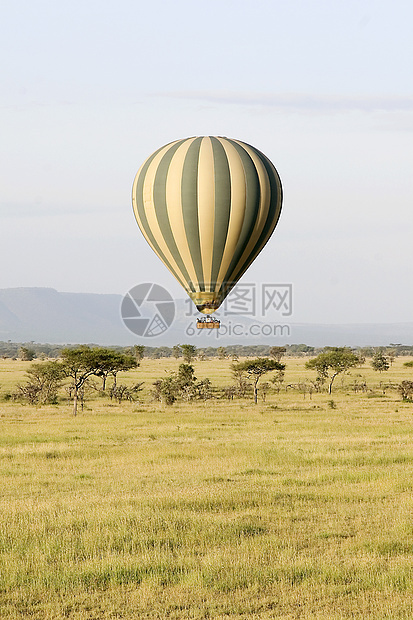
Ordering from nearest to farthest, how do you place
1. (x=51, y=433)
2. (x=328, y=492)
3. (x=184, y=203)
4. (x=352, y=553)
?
(x=352, y=553)
(x=328, y=492)
(x=184, y=203)
(x=51, y=433)

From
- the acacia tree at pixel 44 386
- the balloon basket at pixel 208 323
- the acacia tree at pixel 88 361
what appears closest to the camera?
the balloon basket at pixel 208 323

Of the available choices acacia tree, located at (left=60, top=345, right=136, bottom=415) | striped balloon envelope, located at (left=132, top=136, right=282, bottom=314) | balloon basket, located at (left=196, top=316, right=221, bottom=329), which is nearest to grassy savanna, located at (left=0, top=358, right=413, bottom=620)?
balloon basket, located at (left=196, top=316, right=221, bottom=329)

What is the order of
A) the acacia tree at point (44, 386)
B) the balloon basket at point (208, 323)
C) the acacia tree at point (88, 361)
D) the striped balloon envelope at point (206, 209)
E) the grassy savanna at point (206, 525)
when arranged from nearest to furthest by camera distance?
the grassy savanna at point (206, 525) < the balloon basket at point (208, 323) < the striped balloon envelope at point (206, 209) < the acacia tree at point (88, 361) < the acacia tree at point (44, 386)

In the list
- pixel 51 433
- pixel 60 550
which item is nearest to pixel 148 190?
pixel 51 433

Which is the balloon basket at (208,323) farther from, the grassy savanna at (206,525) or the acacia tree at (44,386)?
the acacia tree at (44,386)

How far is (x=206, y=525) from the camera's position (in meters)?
15.9

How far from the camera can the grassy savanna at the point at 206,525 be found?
11364mm

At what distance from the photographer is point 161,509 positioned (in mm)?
17281

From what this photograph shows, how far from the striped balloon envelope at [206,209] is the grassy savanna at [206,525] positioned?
251 inches

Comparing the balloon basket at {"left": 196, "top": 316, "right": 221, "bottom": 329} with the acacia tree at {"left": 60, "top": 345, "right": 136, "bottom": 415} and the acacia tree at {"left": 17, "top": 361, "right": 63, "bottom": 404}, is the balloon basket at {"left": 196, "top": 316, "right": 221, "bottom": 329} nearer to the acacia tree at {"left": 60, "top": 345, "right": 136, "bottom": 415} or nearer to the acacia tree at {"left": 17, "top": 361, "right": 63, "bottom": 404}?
the acacia tree at {"left": 60, "top": 345, "right": 136, "bottom": 415}

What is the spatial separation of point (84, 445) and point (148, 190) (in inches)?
386

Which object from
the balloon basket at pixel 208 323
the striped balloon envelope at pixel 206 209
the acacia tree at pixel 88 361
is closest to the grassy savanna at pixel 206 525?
the balloon basket at pixel 208 323

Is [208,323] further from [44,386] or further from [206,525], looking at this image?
[44,386]

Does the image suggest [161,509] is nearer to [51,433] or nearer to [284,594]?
[284,594]
